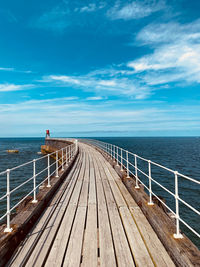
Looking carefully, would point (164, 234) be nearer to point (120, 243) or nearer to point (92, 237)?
point (120, 243)

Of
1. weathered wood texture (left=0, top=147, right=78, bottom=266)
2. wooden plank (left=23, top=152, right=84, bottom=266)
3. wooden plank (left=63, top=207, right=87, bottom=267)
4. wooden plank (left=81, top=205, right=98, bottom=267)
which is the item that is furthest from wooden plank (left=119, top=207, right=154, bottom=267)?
weathered wood texture (left=0, top=147, right=78, bottom=266)

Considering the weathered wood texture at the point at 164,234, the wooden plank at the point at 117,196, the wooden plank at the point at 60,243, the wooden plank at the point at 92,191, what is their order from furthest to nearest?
the wooden plank at the point at 92,191
the wooden plank at the point at 117,196
the wooden plank at the point at 60,243
the weathered wood texture at the point at 164,234

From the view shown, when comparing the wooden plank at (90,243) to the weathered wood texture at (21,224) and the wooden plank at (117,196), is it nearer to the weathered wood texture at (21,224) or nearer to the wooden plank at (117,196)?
the wooden plank at (117,196)

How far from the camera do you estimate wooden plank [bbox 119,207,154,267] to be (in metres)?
2.62

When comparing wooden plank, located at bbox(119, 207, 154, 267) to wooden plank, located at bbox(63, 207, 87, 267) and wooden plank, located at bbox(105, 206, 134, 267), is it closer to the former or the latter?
wooden plank, located at bbox(105, 206, 134, 267)

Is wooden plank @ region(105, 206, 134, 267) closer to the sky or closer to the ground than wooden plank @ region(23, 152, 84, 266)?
closer to the ground

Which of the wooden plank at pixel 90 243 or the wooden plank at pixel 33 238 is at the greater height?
the wooden plank at pixel 33 238

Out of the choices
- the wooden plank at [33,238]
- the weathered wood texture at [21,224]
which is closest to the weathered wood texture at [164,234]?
the wooden plank at [33,238]

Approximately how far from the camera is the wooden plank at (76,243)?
257cm

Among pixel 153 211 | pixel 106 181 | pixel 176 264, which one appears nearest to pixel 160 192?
pixel 106 181

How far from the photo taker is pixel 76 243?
300 centimetres

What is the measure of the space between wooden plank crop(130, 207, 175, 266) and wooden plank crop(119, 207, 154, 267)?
0.08m

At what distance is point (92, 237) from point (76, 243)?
33 centimetres

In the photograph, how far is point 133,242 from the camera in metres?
3.07
